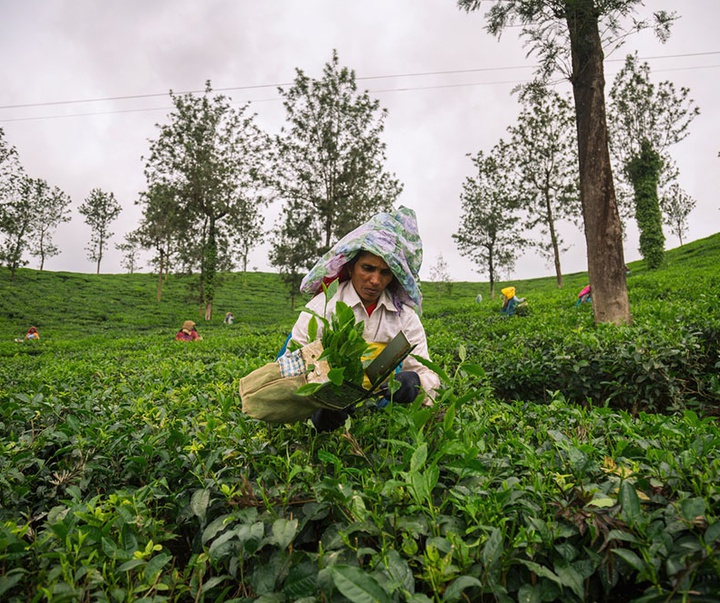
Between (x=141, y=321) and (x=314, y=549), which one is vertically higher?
Answer: (x=141, y=321)

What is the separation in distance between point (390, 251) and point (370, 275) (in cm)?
18

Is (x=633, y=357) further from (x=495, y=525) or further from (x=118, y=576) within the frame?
(x=118, y=576)

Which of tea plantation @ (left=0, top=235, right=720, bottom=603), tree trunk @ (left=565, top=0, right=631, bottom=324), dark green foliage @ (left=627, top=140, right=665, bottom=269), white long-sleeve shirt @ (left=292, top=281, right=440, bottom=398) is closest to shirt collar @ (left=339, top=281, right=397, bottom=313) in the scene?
white long-sleeve shirt @ (left=292, top=281, right=440, bottom=398)

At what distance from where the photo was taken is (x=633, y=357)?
377cm

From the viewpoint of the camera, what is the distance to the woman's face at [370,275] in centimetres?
245

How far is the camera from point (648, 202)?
79.0 feet

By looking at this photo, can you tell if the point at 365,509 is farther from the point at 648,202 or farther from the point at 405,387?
the point at 648,202

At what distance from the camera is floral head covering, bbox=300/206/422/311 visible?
7.82 feet

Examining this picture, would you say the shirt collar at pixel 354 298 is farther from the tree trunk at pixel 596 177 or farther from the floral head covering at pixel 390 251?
the tree trunk at pixel 596 177

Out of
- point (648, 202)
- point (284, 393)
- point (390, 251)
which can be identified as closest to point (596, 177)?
point (390, 251)

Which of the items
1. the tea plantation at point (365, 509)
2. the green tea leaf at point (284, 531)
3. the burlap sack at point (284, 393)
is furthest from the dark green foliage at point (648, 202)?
the green tea leaf at point (284, 531)

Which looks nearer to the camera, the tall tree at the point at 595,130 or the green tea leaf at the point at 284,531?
the green tea leaf at the point at 284,531

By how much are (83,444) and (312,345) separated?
1.24m

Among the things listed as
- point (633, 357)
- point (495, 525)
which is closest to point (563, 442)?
point (495, 525)
